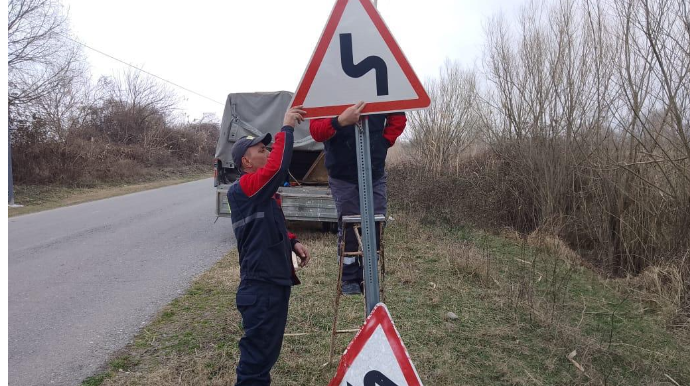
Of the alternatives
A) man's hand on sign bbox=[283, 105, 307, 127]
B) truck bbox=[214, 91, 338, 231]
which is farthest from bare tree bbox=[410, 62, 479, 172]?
man's hand on sign bbox=[283, 105, 307, 127]

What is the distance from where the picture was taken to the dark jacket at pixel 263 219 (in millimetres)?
2688

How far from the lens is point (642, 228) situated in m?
6.89

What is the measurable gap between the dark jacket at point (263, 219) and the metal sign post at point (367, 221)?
497mm

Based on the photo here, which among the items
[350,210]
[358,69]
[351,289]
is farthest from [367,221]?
[351,289]

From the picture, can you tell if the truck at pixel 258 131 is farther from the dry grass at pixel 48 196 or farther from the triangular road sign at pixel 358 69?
the dry grass at pixel 48 196

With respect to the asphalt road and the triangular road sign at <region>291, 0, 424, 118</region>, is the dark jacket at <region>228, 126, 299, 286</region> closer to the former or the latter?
the triangular road sign at <region>291, 0, 424, 118</region>

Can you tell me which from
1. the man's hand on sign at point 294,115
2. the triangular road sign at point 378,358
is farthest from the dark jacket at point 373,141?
the triangular road sign at point 378,358

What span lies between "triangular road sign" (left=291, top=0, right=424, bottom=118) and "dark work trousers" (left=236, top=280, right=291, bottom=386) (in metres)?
1.12

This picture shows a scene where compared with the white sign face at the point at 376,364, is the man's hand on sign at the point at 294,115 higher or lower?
higher

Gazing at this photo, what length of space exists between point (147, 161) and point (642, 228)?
30014 mm

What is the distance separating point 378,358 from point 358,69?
1356mm

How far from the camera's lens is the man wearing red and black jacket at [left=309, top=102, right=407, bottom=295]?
329cm

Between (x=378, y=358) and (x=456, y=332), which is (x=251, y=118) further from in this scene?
(x=378, y=358)

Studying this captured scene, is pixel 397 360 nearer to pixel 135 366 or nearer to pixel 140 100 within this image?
pixel 135 366
